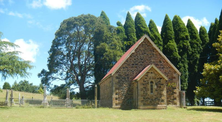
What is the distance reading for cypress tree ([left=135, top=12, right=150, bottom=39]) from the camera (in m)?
47.3

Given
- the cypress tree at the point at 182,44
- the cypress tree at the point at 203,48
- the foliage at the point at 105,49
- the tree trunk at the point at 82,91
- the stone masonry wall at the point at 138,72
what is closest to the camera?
the stone masonry wall at the point at 138,72

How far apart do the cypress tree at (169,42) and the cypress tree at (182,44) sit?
0.92 meters

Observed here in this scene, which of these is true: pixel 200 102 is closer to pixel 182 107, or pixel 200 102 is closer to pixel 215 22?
pixel 215 22

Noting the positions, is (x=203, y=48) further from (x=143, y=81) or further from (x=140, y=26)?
(x=143, y=81)

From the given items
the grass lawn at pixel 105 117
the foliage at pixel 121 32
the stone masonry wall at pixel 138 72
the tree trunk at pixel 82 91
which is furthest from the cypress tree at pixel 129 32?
the grass lawn at pixel 105 117

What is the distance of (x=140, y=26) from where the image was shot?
157 ft

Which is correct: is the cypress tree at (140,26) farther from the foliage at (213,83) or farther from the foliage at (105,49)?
the foliage at (213,83)

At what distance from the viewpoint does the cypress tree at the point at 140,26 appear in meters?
47.3

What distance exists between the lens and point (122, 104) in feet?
87.3

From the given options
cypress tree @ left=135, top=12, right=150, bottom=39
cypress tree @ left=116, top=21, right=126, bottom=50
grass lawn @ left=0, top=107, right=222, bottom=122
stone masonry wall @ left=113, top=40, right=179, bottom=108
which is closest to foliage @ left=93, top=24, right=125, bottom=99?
cypress tree @ left=116, top=21, right=126, bottom=50

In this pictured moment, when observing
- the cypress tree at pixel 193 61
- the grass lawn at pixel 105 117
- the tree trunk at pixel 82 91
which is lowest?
the grass lawn at pixel 105 117

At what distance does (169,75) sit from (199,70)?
57.6ft

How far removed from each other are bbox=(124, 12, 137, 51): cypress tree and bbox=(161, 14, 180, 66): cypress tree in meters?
5.42

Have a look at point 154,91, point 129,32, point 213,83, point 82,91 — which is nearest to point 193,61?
point 129,32
